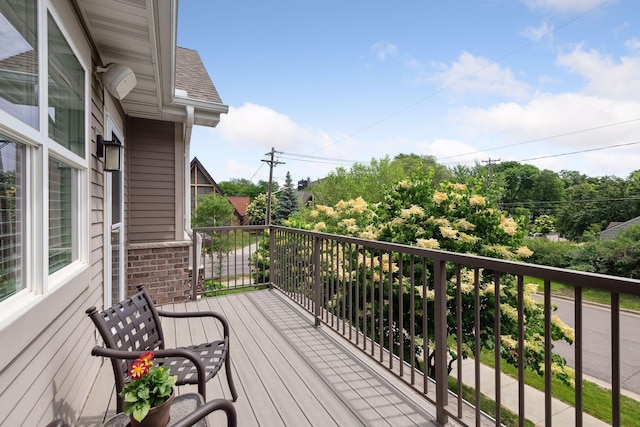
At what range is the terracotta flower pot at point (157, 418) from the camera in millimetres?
1267

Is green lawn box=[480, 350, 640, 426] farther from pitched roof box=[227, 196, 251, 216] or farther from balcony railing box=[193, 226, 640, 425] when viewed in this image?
pitched roof box=[227, 196, 251, 216]

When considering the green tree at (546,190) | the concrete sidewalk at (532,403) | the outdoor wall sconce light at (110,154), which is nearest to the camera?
the outdoor wall sconce light at (110,154)

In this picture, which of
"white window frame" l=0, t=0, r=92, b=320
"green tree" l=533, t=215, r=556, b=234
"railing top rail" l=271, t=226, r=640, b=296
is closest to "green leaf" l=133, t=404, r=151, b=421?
"white window frame" l=0, t=0, r=92, b=320

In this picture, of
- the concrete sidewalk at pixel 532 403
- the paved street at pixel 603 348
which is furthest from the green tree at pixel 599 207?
the concrete sidewalk at pixel 532 403

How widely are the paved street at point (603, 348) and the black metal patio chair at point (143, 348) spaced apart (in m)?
6.94

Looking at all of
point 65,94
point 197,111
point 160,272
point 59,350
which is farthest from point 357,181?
point 59,350

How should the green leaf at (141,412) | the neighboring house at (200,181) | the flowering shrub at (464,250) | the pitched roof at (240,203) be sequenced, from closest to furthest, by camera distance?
1. the green leaf at (141,412)
2. the flowering shrub at (464,250)
3. the neighboring house at (200,181)
4. the pitched roof at (240,203)

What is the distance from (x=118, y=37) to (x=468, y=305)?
4749 mm

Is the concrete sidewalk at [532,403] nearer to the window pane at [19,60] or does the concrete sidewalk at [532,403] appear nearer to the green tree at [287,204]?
the window pane at [19,60]

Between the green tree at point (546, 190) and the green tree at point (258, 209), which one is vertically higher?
the green tree at point (546, 190)

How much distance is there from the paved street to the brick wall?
716 cm

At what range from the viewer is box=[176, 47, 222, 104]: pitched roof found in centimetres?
513

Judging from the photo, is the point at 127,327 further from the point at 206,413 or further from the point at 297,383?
the point at 297,383

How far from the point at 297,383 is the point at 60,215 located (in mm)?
1830
